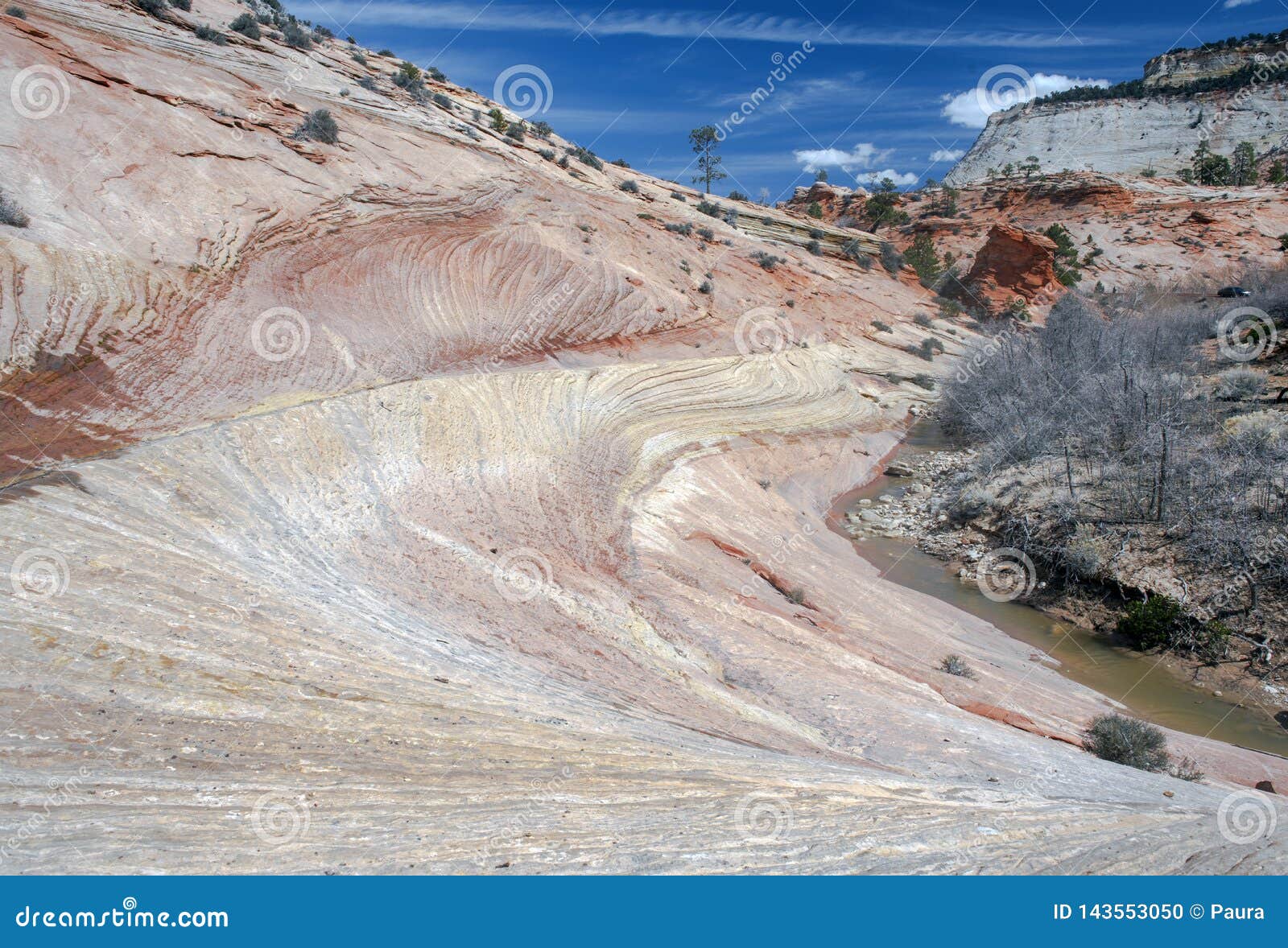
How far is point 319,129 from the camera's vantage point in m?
18.7

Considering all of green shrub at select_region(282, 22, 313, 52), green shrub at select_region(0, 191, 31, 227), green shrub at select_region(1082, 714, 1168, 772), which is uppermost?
green shrub at select_region(282, 22, 313, 52)

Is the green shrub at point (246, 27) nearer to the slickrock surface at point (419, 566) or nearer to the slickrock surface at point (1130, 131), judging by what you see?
the slickrock surface at point (419, 566)

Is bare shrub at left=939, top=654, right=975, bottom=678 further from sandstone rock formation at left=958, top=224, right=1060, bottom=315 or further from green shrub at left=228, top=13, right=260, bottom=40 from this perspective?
sandstone rock formation at left=958, top=224, right=1060, bottom=315

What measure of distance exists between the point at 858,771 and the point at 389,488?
638 centimetres

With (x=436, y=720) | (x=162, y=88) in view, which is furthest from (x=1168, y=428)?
(x=162, y=88)

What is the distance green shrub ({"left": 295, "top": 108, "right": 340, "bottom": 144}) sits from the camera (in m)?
18.4

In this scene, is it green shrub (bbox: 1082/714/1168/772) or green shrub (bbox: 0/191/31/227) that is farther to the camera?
green shrub (bbox: 0/191/31/227)

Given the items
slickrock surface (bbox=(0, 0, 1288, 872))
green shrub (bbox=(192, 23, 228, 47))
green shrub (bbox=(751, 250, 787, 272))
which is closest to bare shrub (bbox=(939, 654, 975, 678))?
slickrock surface (bbox=(0, 0, 1288, 872))

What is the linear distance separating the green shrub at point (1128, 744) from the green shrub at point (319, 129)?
19413 mm

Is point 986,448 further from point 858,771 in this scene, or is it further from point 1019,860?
point 1019,860

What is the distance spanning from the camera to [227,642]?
547 cm

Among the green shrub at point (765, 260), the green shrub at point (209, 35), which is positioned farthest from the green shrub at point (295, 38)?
the green shrub at point (765, 260)

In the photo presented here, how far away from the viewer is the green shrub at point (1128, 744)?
27.4ft

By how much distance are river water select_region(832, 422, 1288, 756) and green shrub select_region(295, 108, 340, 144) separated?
51.3ft
